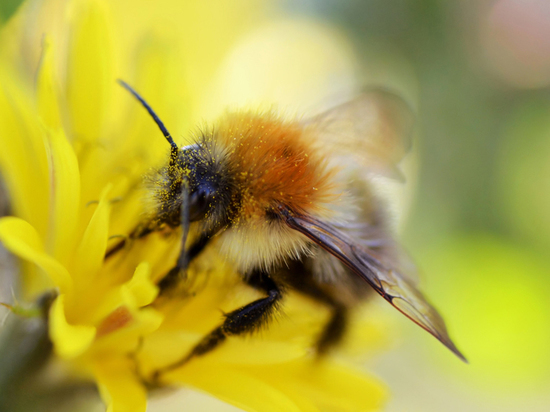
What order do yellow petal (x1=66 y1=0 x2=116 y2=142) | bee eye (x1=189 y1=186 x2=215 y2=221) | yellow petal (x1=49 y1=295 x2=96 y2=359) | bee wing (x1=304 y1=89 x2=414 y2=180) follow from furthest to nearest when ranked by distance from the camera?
1. bee wing (x1=304 y1=89 x2=414 y2=180)
2. yellow petal (x1=66 y1=0 x2=116 y2=142)
3. bee eye (x1=189 y1=186 x2=215 y2=221)
4. yellow petal (x1=49 y1=295 x2=96 y2=359)

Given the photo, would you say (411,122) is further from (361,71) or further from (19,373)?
(361,71)

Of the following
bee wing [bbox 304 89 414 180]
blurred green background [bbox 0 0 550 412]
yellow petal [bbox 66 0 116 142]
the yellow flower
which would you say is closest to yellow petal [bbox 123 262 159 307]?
the yellow flower

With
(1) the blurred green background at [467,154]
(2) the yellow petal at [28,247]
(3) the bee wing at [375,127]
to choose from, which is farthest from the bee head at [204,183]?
(1) the blurred green background at [467,154]

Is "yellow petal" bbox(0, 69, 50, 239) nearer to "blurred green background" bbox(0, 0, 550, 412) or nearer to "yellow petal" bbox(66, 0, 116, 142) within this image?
"yellow petal" bbox(66, 0, 116, 142)

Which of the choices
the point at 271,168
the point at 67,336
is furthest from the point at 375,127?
the point at 67,336

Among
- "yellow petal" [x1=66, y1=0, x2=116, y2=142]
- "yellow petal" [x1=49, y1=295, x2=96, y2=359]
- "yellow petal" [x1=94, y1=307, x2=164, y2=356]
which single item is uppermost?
"yellow petal" [x1=66, y1=0, x2=116, y2=142]

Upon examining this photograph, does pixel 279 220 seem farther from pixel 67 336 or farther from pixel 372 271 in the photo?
pixel 67 336

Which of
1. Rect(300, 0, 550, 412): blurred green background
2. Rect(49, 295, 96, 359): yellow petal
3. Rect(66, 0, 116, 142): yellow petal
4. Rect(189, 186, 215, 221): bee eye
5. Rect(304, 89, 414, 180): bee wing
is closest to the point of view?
Rect(49, 295, 96, 359): yellow petal
